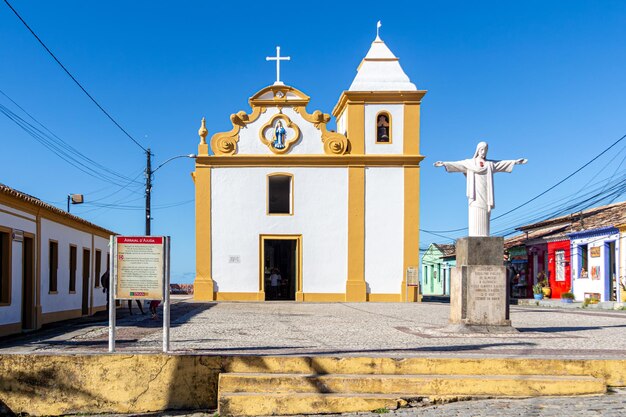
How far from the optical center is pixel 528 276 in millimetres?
34594

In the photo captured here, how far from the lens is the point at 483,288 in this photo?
10977 mm

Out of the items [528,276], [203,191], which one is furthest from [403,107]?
[528,276]

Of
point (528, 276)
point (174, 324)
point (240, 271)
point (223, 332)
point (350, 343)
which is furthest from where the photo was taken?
point (528, 276)

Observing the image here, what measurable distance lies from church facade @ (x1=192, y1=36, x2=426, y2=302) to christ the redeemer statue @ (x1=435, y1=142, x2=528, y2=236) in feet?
45.8

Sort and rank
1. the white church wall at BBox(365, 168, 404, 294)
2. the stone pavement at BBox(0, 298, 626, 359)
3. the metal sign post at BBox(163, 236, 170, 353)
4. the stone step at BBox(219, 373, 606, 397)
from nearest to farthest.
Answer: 1. the stone step at BBox(219, 373, 606, 397)
2. the metal sign post at BBox(163, 236, 170, 353)
3. the stone pavement at BBox(0, 298, 626, 359)
4. the white church wall at BBox(365, 168, 404, 294)

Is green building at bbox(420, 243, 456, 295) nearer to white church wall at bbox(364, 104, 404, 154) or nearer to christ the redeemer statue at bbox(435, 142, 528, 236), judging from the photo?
white church wall at bbox(364, 104, 404, 154)

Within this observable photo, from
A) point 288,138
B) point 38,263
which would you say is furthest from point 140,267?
point 288,138

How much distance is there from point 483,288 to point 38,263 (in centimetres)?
979

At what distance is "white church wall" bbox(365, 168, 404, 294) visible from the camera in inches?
1005

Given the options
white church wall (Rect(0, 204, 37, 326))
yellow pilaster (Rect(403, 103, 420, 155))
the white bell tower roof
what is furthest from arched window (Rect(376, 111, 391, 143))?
white church wall (Rect(0, 204, 37, 326))

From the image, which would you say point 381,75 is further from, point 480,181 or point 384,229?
point 480,181

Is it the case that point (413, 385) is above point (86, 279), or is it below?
below

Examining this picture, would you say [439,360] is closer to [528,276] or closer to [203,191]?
[203,191]

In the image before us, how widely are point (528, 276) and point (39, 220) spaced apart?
83.4 feet
